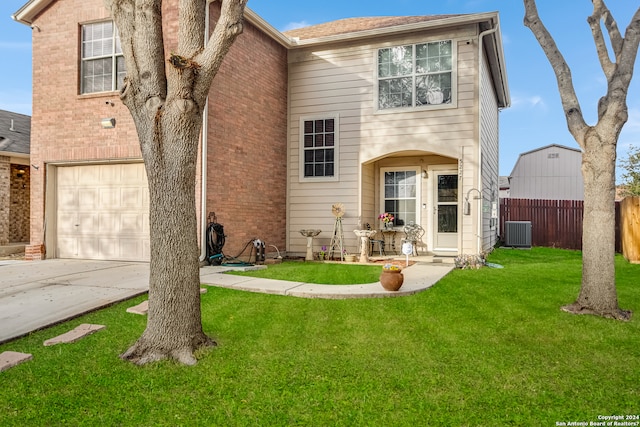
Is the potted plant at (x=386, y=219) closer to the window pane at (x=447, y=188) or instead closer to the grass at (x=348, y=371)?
the window pane at (x=447, y=188)

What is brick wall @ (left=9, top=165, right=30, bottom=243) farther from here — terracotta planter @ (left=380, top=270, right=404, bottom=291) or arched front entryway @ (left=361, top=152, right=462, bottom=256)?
terracotta planter @ (left=380, top=270, right=404, bottom=291)

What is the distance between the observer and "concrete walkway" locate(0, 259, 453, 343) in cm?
492

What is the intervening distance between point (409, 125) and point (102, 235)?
7216 millimetres

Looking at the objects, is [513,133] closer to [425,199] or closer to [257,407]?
[425,199]

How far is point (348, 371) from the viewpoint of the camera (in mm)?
3494

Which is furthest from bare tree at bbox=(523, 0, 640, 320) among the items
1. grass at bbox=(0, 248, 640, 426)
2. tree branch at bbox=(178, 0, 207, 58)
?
tree branch at bbox=(178, 0, 207, 58)

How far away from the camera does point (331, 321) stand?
486 cm

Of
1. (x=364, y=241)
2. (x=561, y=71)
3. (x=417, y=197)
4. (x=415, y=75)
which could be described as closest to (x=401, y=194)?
(x=417, y=197)

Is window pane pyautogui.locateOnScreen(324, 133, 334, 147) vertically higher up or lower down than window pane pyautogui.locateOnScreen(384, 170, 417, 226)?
higher up

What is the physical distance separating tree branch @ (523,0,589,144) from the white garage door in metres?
7.28

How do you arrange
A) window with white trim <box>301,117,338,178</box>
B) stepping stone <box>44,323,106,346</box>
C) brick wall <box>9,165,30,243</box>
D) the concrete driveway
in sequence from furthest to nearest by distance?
brick wall <box>9,165,30,243</box> → window with white trim <box>301,117,338,178</box> → the concrete driveway → stepping stone <box>44,323,106,346</box>

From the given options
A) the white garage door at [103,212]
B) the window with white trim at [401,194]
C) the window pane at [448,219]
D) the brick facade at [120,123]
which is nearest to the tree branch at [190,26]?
the brick facade at [120,123]

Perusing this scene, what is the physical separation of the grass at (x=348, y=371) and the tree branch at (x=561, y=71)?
2.32 m

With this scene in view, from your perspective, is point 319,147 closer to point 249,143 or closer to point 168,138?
point 249,143
